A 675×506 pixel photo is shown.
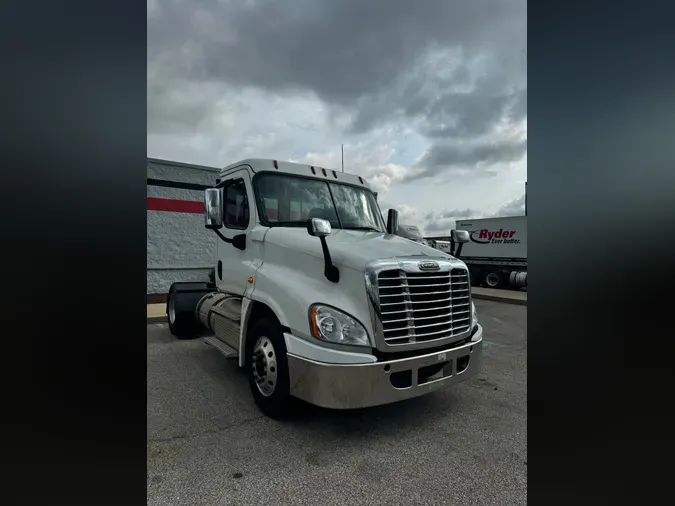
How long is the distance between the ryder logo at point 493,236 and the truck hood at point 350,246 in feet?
50.0

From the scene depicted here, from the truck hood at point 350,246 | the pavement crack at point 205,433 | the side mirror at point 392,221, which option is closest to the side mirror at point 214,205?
the truck hood at point 350,246

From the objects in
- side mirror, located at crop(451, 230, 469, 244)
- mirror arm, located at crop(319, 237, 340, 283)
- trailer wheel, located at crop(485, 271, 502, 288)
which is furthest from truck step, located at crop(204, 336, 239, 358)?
trailer wheel, located at crop(485, 271, 502, 288)

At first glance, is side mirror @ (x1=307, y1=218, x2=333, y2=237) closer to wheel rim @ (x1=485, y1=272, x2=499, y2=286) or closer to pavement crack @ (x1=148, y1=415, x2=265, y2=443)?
pavement crack @ (x1=148, y1=415, x2=265, y2=443)

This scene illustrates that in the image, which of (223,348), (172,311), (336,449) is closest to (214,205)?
(223,348)

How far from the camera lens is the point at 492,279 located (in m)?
18.1

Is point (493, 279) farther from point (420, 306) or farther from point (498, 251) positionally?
point (420, 306)

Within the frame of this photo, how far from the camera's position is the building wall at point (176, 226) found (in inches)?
450

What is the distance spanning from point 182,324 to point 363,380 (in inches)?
190

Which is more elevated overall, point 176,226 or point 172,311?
point 176,226

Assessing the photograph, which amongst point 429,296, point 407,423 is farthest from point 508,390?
point 429,296

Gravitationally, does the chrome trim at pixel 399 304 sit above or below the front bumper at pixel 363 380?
above

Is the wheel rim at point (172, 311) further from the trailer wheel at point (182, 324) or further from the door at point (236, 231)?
the door at point (236, 231)
